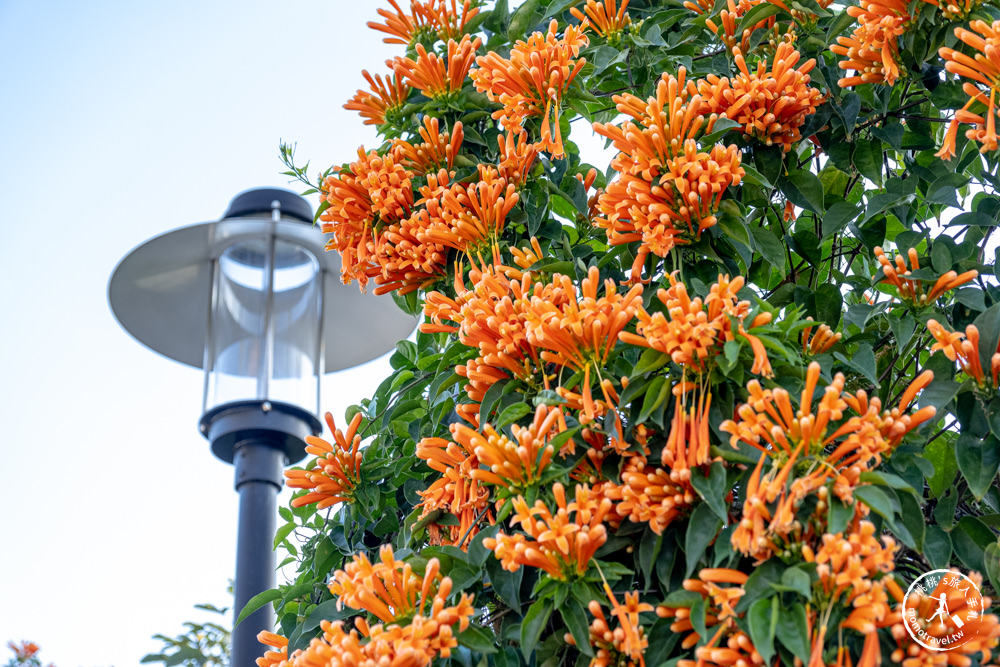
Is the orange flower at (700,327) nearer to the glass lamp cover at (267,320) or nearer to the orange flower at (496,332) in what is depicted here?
the orange flower at (496,332)

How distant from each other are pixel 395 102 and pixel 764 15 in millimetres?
772

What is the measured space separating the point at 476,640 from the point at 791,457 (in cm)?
49

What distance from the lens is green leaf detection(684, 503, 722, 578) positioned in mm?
1259

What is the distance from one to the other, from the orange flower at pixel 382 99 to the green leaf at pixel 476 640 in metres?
1.15

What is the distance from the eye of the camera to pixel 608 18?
192 cm

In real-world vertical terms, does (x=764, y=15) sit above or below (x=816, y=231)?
above

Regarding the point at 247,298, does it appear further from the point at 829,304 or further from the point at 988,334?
the point at 988,334

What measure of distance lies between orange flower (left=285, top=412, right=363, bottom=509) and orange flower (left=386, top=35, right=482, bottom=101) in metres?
0.68

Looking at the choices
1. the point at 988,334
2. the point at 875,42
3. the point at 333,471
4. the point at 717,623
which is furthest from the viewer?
the point at 333,471

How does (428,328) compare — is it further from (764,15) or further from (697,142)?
(764,15)

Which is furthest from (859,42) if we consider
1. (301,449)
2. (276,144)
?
(301,449)

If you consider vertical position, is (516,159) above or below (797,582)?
above

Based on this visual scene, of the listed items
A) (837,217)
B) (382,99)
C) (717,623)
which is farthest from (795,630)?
(382,99)

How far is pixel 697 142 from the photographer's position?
1554 mm
